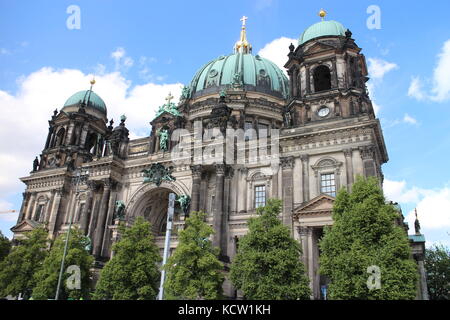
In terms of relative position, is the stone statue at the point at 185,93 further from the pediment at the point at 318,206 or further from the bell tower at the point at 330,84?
the pediment at the point at 318,206

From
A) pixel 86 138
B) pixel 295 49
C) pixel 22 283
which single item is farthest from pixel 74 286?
pixel 295 49

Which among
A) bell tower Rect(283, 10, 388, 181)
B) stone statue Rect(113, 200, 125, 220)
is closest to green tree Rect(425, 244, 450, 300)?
bell tower Rect(283, 10, 388, 181)

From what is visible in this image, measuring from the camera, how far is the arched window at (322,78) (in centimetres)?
3562

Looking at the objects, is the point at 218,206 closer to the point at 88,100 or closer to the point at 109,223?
the point at 109,223

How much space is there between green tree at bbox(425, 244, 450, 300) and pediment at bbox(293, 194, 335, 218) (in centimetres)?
3401

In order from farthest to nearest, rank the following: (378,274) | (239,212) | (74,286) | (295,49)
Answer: (295,49), (239,212), (74,286), (378,274)

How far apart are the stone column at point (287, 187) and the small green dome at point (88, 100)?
29.3m

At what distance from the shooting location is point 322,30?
35750 mm

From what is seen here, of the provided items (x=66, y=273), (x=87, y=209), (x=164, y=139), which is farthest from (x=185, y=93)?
(x=66, y=273)

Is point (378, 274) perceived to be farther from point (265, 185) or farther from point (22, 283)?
point (22, 283)

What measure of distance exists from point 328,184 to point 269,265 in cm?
988

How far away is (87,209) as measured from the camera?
126 feet

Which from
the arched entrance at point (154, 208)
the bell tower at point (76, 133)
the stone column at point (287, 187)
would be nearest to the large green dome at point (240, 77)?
the bell tower at point (76, 133)

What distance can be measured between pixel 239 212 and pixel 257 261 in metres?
10.1
